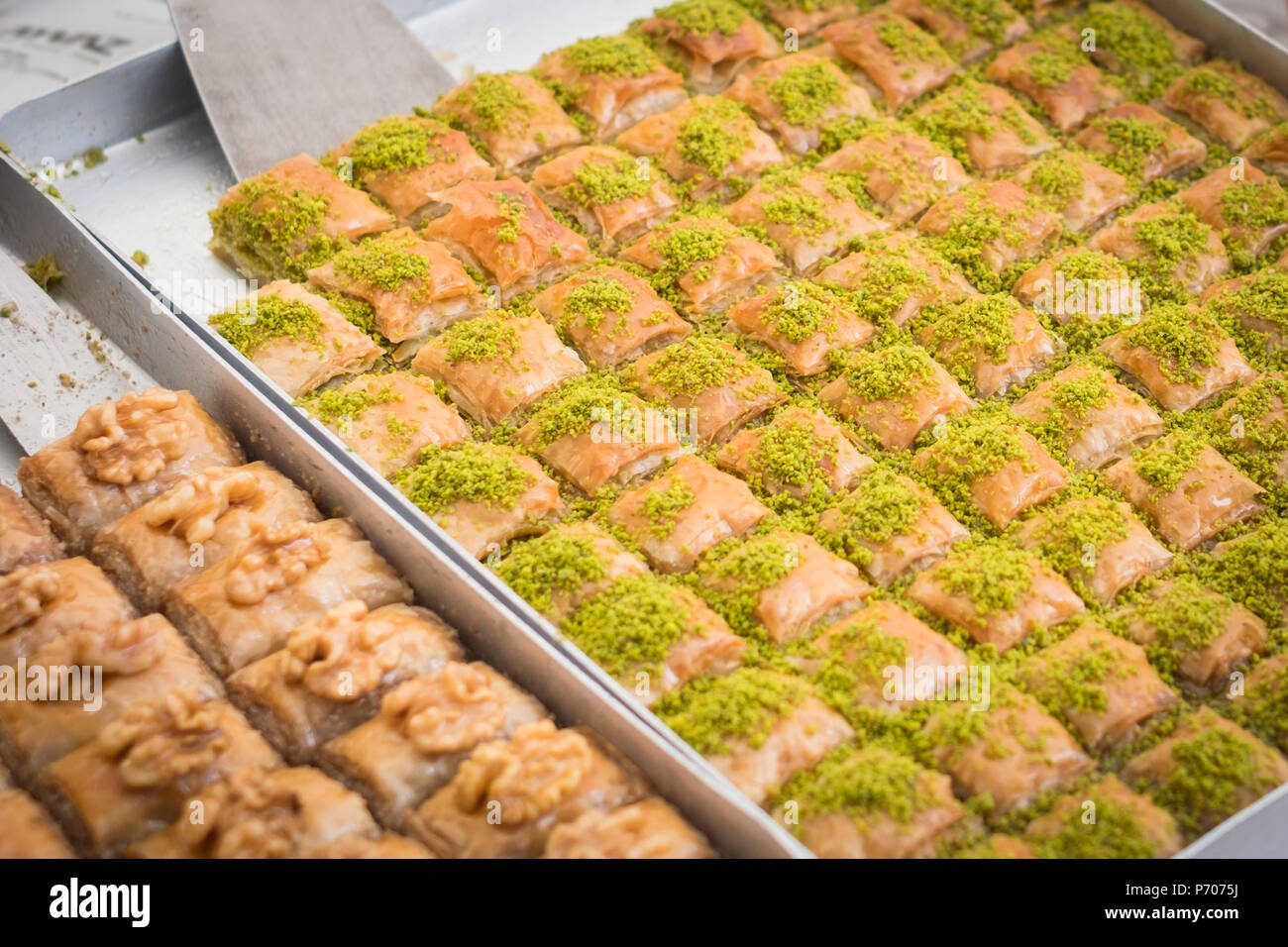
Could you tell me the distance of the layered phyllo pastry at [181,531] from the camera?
13.5 ft

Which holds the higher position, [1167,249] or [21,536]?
[1167,249]

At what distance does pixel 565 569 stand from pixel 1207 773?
2.03m

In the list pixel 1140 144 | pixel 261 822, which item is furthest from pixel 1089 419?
pixel 261 822

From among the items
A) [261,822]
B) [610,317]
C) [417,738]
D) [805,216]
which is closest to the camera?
[261,822]

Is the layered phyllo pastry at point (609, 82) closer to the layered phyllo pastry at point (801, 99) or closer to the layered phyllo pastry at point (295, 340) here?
the layered phyllo pastry at point (801, 99)

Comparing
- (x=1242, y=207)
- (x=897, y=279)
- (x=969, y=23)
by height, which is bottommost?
(x=897, y=279)

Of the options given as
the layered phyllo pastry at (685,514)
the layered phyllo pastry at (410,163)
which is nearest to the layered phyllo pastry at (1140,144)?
the layered phyllo pastry at (685,514)

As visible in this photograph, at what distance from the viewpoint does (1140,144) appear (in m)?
5.75

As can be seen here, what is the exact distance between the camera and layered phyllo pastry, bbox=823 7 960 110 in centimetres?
609

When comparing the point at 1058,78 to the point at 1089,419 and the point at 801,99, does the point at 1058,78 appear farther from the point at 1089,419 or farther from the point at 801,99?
the point at 1089,419

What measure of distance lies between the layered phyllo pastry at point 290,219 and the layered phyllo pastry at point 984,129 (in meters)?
2.60

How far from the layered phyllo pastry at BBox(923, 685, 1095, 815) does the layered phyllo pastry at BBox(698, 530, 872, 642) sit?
516 mm

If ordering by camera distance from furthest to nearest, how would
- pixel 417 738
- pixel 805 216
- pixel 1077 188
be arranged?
pixel 1077 188 → pixel 805 216 → pixel 417 738

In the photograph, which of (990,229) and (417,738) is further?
(990,229)
